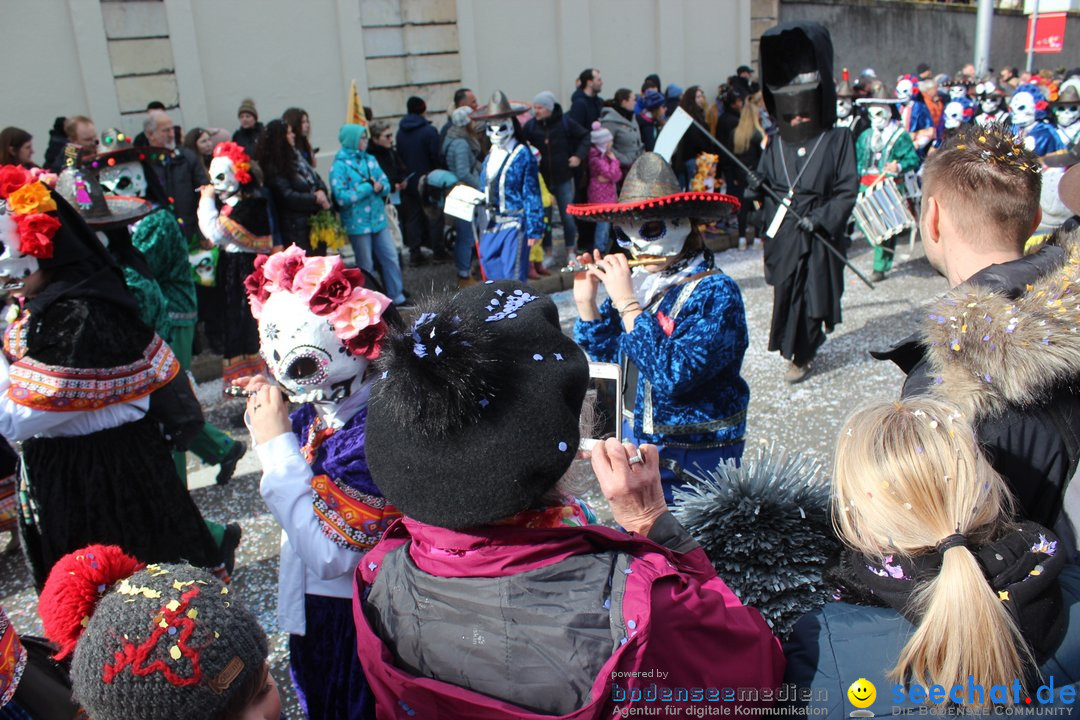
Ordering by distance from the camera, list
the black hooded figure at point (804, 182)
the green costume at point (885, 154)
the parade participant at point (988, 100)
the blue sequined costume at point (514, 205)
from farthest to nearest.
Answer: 1. the parade participant at point (988, 100)
2. the green costume at point (885, 154)
3. the blue sequined costume at point (514, 205)
4. the black hooded figure at point (804, 182)

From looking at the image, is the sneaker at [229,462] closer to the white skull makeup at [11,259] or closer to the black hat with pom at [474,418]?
the white skull makeup at [11,259]

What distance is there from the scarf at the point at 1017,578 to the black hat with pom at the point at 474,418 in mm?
584

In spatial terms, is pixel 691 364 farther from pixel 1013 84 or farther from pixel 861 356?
pixel 1013 84

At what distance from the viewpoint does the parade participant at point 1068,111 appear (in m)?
8.82

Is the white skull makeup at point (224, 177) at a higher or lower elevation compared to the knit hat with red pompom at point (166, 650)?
higher

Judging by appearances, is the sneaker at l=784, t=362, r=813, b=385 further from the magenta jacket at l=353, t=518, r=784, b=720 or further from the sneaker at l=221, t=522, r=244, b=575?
the magenta jacket at l=353, t=518, r=784, b=720

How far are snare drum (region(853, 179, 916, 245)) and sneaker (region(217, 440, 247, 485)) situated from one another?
224 inches

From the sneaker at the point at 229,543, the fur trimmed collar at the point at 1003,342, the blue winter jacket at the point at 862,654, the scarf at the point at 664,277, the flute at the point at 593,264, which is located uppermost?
the fur trimmed collar at the point at 1003,342

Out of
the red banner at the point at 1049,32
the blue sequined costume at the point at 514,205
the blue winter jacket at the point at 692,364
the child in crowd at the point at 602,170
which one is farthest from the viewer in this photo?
the red banner at the point at 1049,32

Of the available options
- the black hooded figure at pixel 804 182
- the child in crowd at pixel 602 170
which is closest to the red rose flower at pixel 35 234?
the black hooded figure at pixel 804 182

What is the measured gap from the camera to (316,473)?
217cm

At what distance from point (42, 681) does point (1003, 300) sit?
6.84 ft

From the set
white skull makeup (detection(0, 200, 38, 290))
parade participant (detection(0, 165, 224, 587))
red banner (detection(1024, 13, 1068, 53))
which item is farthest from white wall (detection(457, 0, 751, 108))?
white skull makeup (detection(0, 200, 38, 290))

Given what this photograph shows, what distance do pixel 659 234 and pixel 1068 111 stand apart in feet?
27.2
